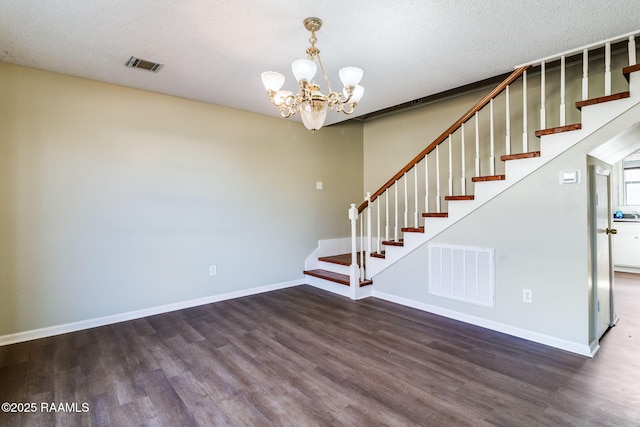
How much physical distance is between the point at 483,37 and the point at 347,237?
143 inches

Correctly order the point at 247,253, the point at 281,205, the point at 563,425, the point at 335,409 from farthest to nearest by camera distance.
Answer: the point at 281,205 < the point at 247,253 < the point at 335,409 < the point at 563,425

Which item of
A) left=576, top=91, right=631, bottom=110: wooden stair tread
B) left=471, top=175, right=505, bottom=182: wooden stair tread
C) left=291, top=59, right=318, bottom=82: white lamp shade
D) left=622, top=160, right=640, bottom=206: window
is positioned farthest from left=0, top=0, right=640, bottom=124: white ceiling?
left=622, top=160, right=640, bottom=206: window

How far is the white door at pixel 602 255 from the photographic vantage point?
2.66 metres

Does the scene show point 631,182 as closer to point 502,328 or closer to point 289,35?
point 502,328

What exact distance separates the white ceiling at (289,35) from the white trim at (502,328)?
2.47m

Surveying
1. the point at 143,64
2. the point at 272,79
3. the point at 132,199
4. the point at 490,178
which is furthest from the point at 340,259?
the point at 143,64

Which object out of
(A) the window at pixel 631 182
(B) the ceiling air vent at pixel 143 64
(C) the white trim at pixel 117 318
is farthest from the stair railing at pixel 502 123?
(A) the window at pixel 631 182

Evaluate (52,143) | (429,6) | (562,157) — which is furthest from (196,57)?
(562,157)

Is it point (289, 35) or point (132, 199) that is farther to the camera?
→ point (132, 199)

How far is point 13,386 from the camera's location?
2168mm

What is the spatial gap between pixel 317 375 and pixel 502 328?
190 cm

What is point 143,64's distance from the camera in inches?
112

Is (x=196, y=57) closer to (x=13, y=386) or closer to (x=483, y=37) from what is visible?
(x=483, y=37)

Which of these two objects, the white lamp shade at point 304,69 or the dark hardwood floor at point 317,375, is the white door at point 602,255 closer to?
the dark hardwood floor at point 317,375
